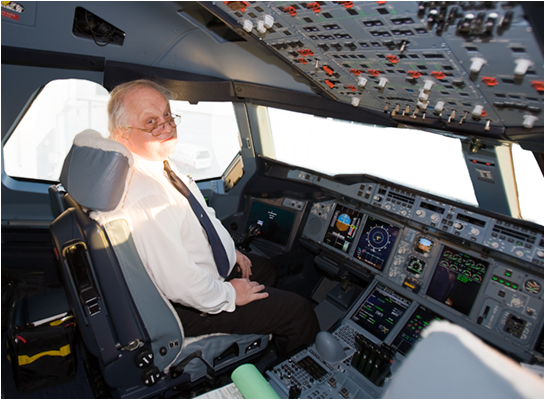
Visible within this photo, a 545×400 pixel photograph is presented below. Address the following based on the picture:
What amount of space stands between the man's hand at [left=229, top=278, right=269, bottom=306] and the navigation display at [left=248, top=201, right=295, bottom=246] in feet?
4.29

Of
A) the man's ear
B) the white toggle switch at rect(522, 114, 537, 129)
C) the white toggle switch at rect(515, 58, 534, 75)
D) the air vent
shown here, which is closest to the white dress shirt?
the man's ear

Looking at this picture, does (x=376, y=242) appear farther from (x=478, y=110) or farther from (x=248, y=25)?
(x=248, y=25)

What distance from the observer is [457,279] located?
2.43 metres

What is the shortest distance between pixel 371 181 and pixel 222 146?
181 centimetres

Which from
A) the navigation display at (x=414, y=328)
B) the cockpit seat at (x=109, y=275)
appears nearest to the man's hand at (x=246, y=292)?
the cockpit seat at (x=109, y=275)

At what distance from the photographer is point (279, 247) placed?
3391 mm

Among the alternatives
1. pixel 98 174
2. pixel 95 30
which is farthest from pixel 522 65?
pixel 95 30

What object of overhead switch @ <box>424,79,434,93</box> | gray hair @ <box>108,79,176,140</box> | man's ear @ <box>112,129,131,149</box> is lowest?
man's ear @ <box>112,129,131,149</box>

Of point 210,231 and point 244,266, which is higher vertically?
point 210,231

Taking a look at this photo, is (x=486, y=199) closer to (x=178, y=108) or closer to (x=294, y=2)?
(x=294, y=2)

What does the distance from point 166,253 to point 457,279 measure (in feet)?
6.57

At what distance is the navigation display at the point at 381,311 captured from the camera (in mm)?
2564

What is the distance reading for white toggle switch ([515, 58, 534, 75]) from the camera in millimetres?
1221

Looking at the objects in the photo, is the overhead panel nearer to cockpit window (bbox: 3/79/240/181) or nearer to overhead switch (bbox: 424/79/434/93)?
overhead switch (bbox: 424/79/434/93)
